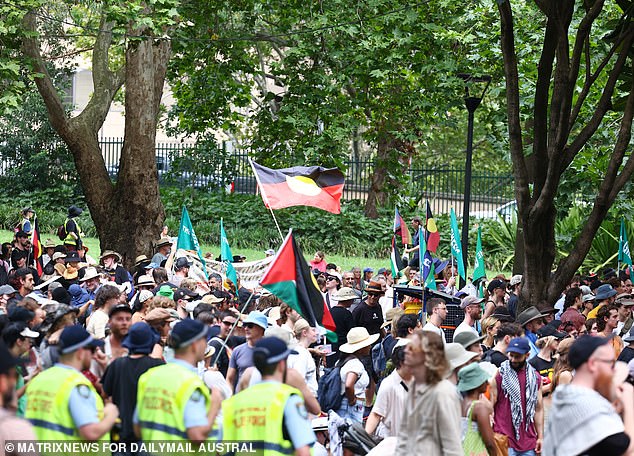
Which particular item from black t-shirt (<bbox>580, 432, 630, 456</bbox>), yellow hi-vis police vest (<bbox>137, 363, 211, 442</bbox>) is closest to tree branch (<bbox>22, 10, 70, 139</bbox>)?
yellow hi-vis police vest (<bbox>137, 363, 211, 442</bbox>)

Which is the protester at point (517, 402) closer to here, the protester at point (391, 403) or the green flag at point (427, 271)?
the protester at point (391, 403)

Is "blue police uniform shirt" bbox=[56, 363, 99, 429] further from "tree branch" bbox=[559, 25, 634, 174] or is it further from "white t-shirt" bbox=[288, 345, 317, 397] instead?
"tree branch" bbox=[559, 25, 634, 174]

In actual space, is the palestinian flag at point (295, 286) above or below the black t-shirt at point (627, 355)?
above

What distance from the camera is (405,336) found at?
405 inches

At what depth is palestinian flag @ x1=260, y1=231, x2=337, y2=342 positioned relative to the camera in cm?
1009

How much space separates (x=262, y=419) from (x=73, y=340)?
1.28 meters

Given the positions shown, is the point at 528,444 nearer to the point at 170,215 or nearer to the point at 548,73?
the point at 548,73

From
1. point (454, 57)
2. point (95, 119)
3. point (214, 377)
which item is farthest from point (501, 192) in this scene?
point (214, 377)

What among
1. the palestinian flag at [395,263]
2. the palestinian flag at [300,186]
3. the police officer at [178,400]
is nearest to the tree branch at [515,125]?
the palestinian flag at [300,186]

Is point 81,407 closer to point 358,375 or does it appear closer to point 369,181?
point 358,375

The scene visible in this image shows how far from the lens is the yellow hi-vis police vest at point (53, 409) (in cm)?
641

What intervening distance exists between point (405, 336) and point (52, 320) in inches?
131

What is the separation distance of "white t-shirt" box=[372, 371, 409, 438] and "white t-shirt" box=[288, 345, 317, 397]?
87 centimetres

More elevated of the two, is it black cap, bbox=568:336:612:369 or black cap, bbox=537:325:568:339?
black cap, bbox=568:336:612:369
